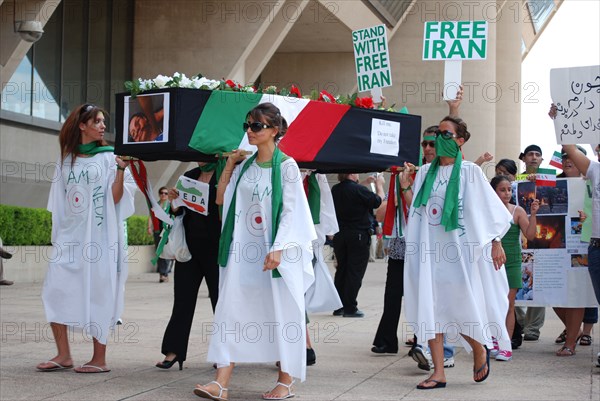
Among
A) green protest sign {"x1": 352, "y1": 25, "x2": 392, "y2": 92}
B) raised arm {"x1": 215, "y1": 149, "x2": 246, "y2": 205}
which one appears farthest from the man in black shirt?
raised arm {"x1": 215, "y1": 149, "x2": 246, "y2": 205}

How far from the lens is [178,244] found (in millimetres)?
7820

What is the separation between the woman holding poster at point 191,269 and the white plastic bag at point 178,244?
4 cm

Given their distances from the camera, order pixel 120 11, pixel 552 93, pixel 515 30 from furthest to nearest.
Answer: pixel 515 30 → pixel 120 11 → pixel 552 93

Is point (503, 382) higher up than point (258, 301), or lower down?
lower down

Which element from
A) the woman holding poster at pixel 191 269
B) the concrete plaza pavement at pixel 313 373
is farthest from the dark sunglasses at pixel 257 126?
the concrete plaza pavement at pixel 313 373

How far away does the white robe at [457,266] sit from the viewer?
7.51m

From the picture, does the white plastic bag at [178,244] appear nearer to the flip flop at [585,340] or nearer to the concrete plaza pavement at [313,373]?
the concrete plaza pavement at [313,373]

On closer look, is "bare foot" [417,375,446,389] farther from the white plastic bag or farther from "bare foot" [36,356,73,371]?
"bare foot" [36,356,73,371]

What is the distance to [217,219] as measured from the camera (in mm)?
7871

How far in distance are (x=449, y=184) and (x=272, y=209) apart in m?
1.58

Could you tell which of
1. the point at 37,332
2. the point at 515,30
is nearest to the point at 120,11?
the point at 37,332

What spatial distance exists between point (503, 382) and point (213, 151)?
285 cm

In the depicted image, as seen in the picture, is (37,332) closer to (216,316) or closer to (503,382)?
(216,316)

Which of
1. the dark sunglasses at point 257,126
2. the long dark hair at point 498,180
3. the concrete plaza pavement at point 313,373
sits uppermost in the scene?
the dark sunglasses at point 257,126
